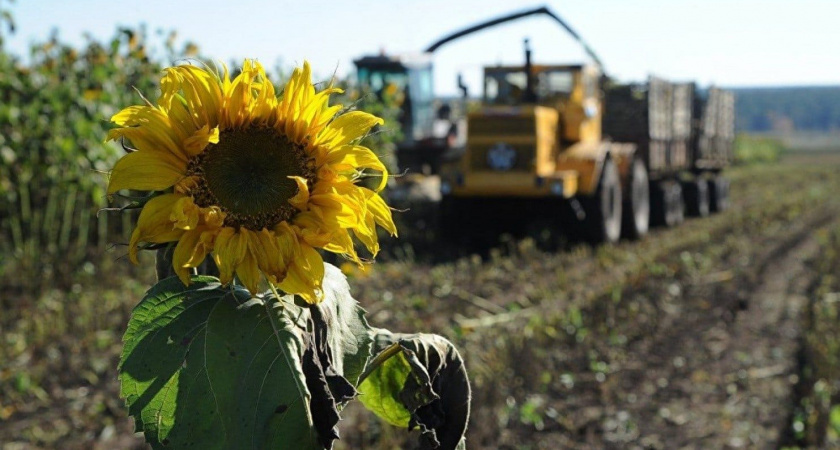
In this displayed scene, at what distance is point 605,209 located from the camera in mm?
10672

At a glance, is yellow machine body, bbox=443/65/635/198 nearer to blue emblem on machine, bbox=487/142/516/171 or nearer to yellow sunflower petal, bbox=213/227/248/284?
blue emblem on machine, bbox=487/142/516/171

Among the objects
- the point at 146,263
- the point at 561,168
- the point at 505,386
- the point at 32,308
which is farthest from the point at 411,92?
the point at 505,386

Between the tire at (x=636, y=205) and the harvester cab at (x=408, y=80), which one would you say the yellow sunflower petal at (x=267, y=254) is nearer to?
the tire at (x=636, y=205)

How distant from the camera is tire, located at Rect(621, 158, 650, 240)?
11.7 meters

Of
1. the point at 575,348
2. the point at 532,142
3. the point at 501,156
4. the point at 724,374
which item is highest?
the point at 532,142

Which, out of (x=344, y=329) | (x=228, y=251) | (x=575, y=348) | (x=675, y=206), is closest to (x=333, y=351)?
(x=344, y=329)

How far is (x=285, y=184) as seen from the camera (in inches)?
45.8

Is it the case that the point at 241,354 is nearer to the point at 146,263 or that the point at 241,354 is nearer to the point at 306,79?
the point at 306,79

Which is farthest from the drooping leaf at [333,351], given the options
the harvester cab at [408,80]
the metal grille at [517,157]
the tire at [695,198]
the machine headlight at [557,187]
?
the tire at [695,198]

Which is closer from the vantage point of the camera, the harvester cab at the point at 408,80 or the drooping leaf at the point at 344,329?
the drooping leaf at the point at 344,329

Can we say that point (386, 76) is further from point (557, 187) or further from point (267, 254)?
point (267, 254)

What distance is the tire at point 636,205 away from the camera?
11703mm

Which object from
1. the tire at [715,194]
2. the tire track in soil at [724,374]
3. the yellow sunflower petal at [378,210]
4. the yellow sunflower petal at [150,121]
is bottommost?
the tire at [715,194]

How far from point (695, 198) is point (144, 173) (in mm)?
15047
